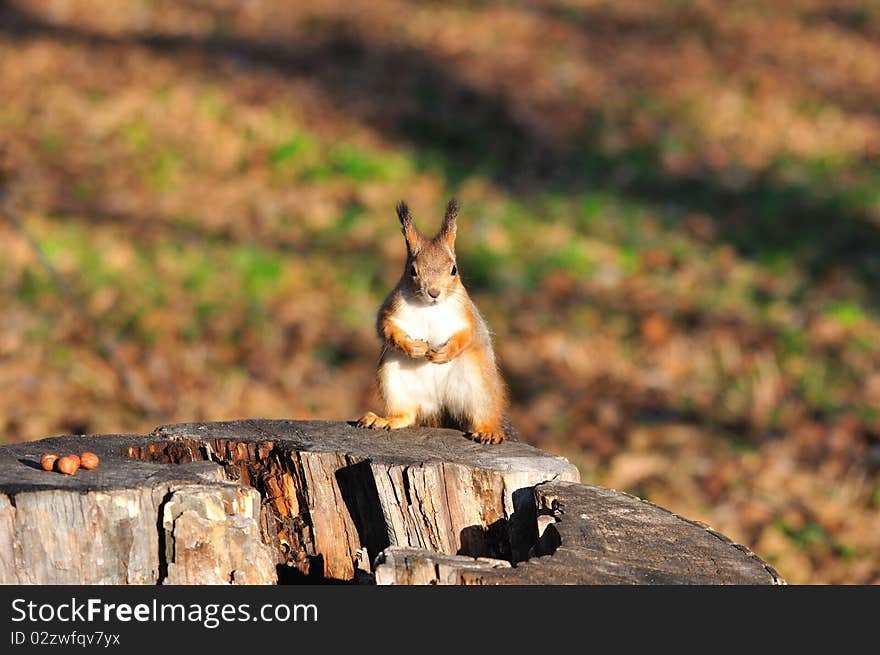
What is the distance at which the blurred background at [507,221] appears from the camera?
660 cm

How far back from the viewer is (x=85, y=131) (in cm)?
1070

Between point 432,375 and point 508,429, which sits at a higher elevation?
point 432,375


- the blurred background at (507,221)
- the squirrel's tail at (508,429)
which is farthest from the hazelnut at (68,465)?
the blurred background at (507,221)

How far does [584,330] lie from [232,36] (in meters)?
7.00

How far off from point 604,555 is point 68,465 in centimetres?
141

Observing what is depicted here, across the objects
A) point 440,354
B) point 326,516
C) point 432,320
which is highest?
point 432,320

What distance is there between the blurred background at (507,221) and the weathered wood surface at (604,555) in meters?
2.48

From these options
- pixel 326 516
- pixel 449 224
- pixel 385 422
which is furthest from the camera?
pixel 385 422

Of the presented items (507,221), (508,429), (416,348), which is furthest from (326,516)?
(507,221)

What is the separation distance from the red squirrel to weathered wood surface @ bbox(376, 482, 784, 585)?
0.67 m

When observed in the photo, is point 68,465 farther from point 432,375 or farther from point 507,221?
point 507,221

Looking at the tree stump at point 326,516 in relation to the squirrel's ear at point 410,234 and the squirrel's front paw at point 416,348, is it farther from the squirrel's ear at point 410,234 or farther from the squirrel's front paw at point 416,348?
the squirrel's ear at point 410,234

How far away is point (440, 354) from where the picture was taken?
3.80 metres
